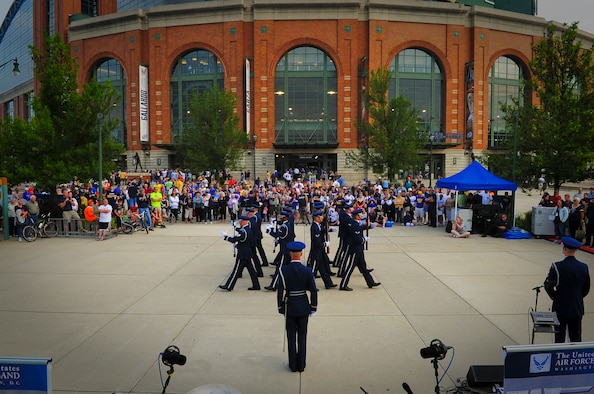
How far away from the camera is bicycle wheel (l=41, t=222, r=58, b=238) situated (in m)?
19.5

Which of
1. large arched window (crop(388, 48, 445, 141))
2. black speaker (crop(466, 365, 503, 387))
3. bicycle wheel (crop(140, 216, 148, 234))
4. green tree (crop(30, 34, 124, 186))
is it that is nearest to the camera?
black speaker (crop(466, 365, 503, 387))

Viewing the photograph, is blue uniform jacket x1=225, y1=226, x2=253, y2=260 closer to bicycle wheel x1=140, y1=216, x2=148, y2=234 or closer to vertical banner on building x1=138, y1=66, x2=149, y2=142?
bicycle wheel x1=140, y1=216, x2=148, y2=234

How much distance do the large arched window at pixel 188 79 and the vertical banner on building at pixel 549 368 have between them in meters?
48.8

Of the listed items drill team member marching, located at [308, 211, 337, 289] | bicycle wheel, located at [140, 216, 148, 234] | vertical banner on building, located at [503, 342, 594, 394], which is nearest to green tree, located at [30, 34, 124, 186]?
bicycle wheel, located at [140, 216, 148, 234]

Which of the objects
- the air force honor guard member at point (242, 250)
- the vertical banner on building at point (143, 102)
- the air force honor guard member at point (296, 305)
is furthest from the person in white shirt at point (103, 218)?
the vertical banner on building at point (143, 102)

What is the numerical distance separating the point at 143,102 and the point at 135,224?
108 feet

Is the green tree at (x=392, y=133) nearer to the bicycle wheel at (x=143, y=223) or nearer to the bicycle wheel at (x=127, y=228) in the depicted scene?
the bicycle wheel at (x=143, y=223)

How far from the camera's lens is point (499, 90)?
5306cm

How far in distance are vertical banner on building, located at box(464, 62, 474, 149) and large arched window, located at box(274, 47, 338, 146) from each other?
14004 millimetres

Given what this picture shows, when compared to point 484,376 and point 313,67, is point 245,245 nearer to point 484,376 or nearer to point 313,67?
point 484,376

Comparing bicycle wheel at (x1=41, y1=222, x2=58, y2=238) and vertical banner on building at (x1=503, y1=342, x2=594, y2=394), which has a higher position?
vertical banner on building at (x1=503, y1=342, x2=594, y2=394)

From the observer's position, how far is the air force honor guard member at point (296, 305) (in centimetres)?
671

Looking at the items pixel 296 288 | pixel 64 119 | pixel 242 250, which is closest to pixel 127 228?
pixel 64 119

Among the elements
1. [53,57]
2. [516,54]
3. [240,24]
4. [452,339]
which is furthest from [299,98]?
[452,339]
